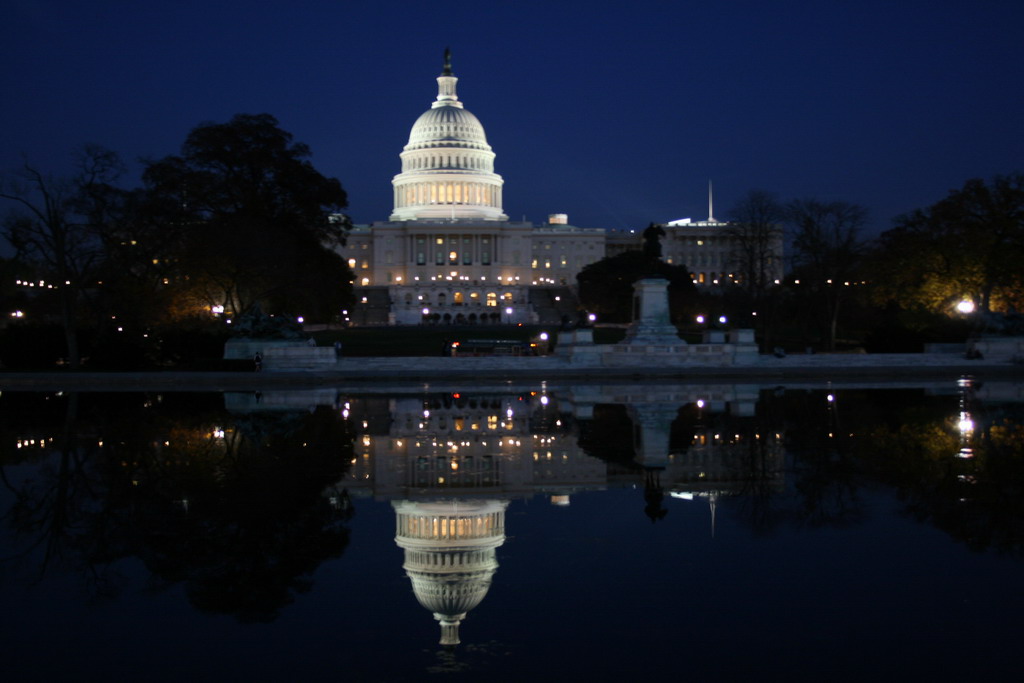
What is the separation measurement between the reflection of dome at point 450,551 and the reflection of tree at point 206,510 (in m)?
0.74

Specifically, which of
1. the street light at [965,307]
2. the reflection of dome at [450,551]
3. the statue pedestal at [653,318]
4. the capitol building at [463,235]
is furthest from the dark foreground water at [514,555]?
the capitol building at [463,235]

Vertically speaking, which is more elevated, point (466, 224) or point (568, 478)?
point (466, 224)

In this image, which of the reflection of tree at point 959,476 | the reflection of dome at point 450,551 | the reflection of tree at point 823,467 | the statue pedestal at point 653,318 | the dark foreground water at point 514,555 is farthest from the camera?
the statue pedestal at point 653,318

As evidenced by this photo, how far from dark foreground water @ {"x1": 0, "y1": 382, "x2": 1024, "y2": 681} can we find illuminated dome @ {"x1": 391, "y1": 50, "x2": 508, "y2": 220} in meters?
135

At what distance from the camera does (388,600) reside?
26.5ft

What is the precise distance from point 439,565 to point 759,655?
314cm

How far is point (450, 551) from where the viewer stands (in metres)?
9.43

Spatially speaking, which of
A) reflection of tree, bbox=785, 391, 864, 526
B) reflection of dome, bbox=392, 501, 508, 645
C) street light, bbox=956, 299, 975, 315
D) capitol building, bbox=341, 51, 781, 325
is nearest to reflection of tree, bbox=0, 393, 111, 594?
reflection of dome, bbox=392, 501, 508, 645

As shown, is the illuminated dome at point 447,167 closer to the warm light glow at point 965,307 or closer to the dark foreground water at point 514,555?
the warm light glow at point 965,307

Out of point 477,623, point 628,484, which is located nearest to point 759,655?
point 477,623

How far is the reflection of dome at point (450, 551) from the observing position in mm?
8062

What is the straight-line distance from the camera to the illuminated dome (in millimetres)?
150625

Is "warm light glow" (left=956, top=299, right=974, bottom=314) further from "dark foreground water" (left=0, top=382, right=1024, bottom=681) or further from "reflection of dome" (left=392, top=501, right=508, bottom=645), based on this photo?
"reflection of dome" (left=392, top=501, right=508, bottom=645)

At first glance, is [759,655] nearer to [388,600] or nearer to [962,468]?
A: [388,600]
